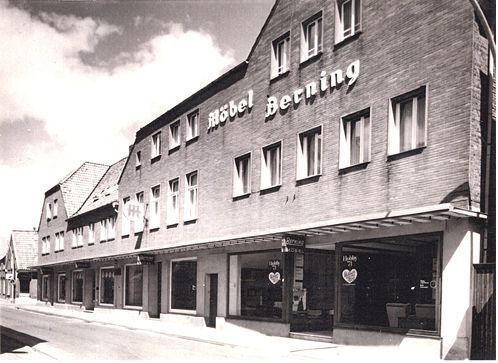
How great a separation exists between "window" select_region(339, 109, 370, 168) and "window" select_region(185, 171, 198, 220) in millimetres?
8516

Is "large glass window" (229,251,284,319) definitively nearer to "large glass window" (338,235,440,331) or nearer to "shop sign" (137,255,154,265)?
"large glass window" (338,235,440,331)

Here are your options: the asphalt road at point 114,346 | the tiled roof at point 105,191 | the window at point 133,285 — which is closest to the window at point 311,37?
the asphalt road at point 114,346

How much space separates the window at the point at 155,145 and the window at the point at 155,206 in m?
1.60

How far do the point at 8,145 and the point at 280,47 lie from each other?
29.6 ft

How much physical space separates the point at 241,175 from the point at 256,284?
3.70 metres

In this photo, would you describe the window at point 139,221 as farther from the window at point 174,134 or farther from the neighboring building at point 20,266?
the neighboring building at point 20,266

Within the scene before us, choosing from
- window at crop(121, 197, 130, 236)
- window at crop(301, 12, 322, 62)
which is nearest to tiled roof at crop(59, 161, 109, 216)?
window at crop(121, 197, 130, 236)

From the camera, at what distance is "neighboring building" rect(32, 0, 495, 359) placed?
11719mm

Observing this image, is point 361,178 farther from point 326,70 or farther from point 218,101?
point 218,101

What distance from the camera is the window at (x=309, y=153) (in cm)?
1579

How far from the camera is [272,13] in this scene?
1784 centimetres

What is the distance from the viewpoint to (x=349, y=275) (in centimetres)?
1438

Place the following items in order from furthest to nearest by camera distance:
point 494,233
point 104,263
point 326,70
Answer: point 104,263 → point 326,70 → point 494,233

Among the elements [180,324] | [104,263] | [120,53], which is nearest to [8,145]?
[120,53]
